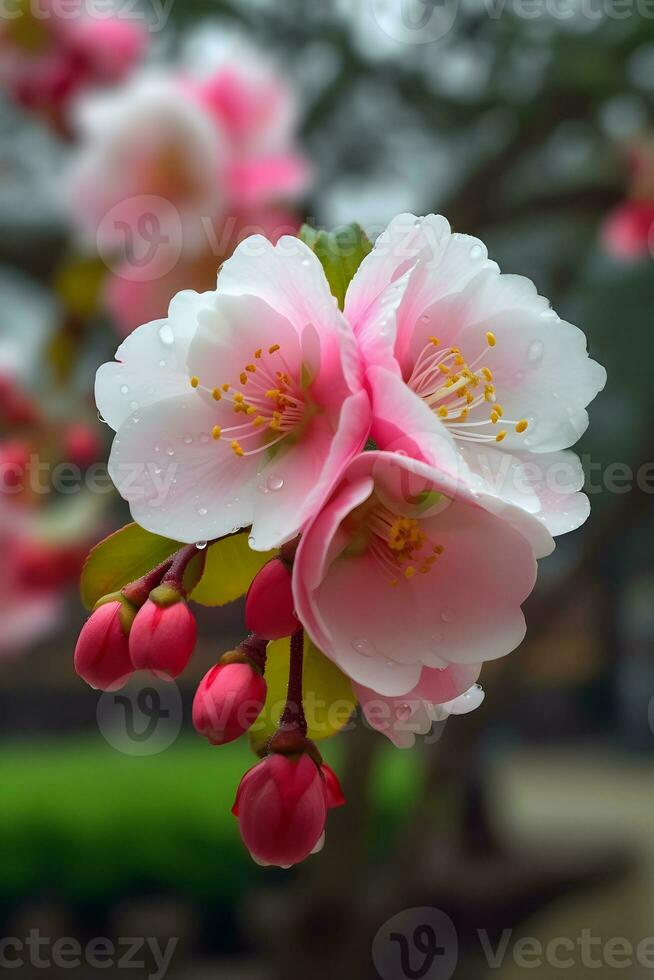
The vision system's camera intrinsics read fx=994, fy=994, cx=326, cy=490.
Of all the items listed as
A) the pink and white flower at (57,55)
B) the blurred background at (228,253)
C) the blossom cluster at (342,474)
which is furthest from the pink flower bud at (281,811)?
the pink and white flower at (57,55)

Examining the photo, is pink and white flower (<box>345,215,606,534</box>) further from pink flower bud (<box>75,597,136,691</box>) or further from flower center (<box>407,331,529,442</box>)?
pink flower bud (<box>75,597,136,691</box>)

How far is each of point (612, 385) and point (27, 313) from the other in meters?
1.62

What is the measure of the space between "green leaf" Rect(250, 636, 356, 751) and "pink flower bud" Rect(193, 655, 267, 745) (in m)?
0.04

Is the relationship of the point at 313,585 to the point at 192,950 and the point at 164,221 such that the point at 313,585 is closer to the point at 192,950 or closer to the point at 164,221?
the point at 164,221

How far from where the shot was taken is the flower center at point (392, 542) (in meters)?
0.33

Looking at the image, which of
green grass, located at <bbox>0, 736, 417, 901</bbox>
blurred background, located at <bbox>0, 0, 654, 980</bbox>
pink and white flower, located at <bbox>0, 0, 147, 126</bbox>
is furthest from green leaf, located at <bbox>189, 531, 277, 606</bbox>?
green grass, located at <bbox>0, 736, 417, 901</bbox>

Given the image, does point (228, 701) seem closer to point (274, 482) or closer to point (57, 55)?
point (274, 482)

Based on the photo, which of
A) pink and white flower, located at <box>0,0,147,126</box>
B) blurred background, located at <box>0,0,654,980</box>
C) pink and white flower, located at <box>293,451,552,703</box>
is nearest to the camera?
pink and white flower, located at <box>293,451,552,703</box>

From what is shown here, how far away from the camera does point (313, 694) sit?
364mm

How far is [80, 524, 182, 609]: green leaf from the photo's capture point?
354 millimetres

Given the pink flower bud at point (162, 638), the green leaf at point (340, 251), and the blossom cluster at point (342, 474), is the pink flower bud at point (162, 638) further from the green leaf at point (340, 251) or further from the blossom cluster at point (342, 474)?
the green leaf at point (340, 251)

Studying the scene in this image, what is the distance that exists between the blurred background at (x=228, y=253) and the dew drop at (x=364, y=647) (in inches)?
9.2

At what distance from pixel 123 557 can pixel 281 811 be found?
0.36ft

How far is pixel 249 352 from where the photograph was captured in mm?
338
